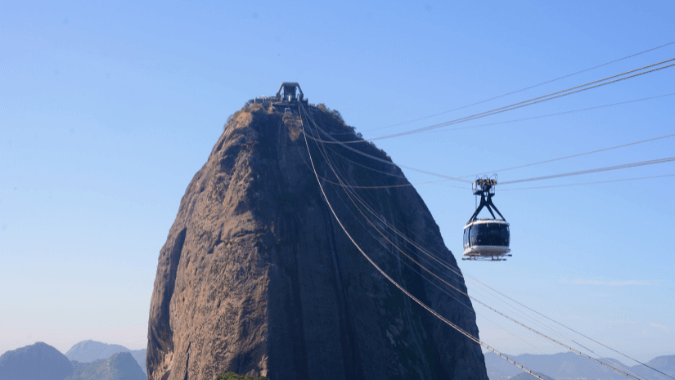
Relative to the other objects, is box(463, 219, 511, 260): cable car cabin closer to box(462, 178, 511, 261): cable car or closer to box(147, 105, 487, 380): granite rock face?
box(462, 178, 511, 261): cable car

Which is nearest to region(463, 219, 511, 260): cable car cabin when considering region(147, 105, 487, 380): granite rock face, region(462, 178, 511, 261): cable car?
region(462, 178, 511, 261): cable car

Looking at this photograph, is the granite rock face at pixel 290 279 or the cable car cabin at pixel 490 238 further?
the granite rock face at pixel 290 279

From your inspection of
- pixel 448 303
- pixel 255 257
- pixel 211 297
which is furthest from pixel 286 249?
pixel 448 303

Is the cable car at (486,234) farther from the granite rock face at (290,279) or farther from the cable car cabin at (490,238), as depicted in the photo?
the granite rock face at (290,279)

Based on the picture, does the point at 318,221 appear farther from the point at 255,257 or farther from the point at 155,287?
the point at 155,287

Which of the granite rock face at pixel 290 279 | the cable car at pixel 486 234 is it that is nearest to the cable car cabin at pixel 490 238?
the cable car at pixel 486 234

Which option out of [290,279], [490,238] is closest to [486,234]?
[490,238]

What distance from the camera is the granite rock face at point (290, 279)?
224ft

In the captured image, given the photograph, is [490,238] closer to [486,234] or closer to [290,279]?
[486,234]

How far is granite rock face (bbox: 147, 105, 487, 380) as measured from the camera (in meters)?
68.1

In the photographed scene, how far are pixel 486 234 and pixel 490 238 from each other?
448mm

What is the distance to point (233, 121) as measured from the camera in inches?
3701

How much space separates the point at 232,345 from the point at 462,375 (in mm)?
32646

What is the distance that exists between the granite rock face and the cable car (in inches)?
1098
